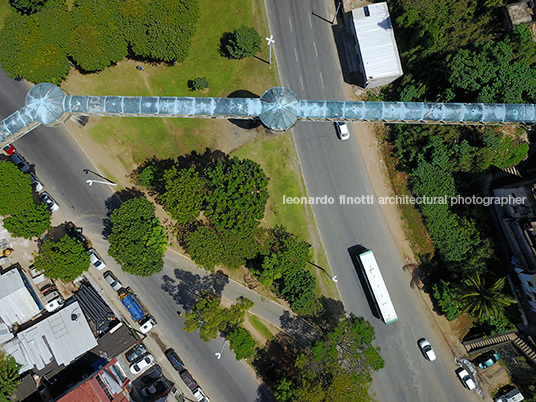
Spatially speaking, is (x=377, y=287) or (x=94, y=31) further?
(x=377, y=287)

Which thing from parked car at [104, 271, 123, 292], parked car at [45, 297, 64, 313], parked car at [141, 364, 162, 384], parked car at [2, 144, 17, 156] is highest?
parked car at [2, 144, 17, 156]

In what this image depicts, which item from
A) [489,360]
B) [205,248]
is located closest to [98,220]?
[205,248]

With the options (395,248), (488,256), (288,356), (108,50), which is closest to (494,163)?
(488,256)

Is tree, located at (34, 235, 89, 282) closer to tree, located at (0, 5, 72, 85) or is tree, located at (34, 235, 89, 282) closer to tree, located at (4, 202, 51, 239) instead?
tree, located at (4, 202, 51, 239)

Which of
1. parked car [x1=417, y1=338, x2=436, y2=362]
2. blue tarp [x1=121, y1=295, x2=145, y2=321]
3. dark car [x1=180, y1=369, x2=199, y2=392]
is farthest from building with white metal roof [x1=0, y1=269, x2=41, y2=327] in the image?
parked car [x1=417, y1=338, x2=436, y2=362]

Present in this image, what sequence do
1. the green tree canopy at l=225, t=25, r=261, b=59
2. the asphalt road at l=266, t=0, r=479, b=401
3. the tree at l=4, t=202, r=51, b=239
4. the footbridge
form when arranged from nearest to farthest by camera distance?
the footbridge
the tree at l=4, t=202, r=51, b=239
the green tree canopy at l=225, t=25, r=261, b=59
the asphalt road at l=266, t=0, r=479, b=401

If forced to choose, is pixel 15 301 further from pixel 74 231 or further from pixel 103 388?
pixel 103 388

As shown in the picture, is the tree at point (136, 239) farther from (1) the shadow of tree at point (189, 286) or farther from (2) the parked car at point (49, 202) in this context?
(2) the parked car at point (49, 202)

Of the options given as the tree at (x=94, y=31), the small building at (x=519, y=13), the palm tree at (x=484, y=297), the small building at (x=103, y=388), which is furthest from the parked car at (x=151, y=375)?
the small building at (x=519, y=13)
